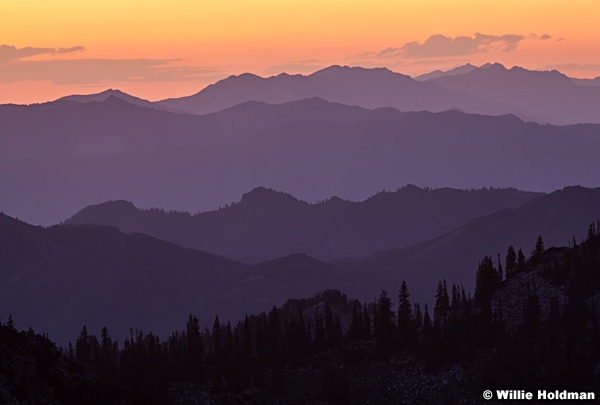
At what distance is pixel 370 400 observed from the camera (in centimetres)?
16875

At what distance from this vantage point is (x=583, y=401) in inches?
5876

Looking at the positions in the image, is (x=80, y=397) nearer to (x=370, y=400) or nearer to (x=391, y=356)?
(x=370, y=400)

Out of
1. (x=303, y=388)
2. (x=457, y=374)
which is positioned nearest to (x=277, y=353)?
(x=303, y=388)

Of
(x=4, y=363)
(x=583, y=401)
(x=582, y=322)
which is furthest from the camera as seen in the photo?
(x=582, y=322)

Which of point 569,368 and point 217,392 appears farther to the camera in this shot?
point 217,392

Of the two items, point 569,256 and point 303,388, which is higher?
point 569,256

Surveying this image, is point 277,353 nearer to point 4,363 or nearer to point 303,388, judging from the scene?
point 303,388

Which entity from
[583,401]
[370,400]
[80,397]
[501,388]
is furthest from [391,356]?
[80,397]

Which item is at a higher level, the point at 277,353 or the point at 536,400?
the point at 277,353

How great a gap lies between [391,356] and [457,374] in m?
18.9

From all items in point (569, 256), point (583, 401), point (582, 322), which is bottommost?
point (583, 401)

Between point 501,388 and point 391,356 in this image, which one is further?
point 391,356

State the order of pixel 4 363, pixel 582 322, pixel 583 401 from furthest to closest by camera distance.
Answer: pixel 582 322, pixel 583 401, pixel 4 363

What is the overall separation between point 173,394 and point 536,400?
52584 millimetres
